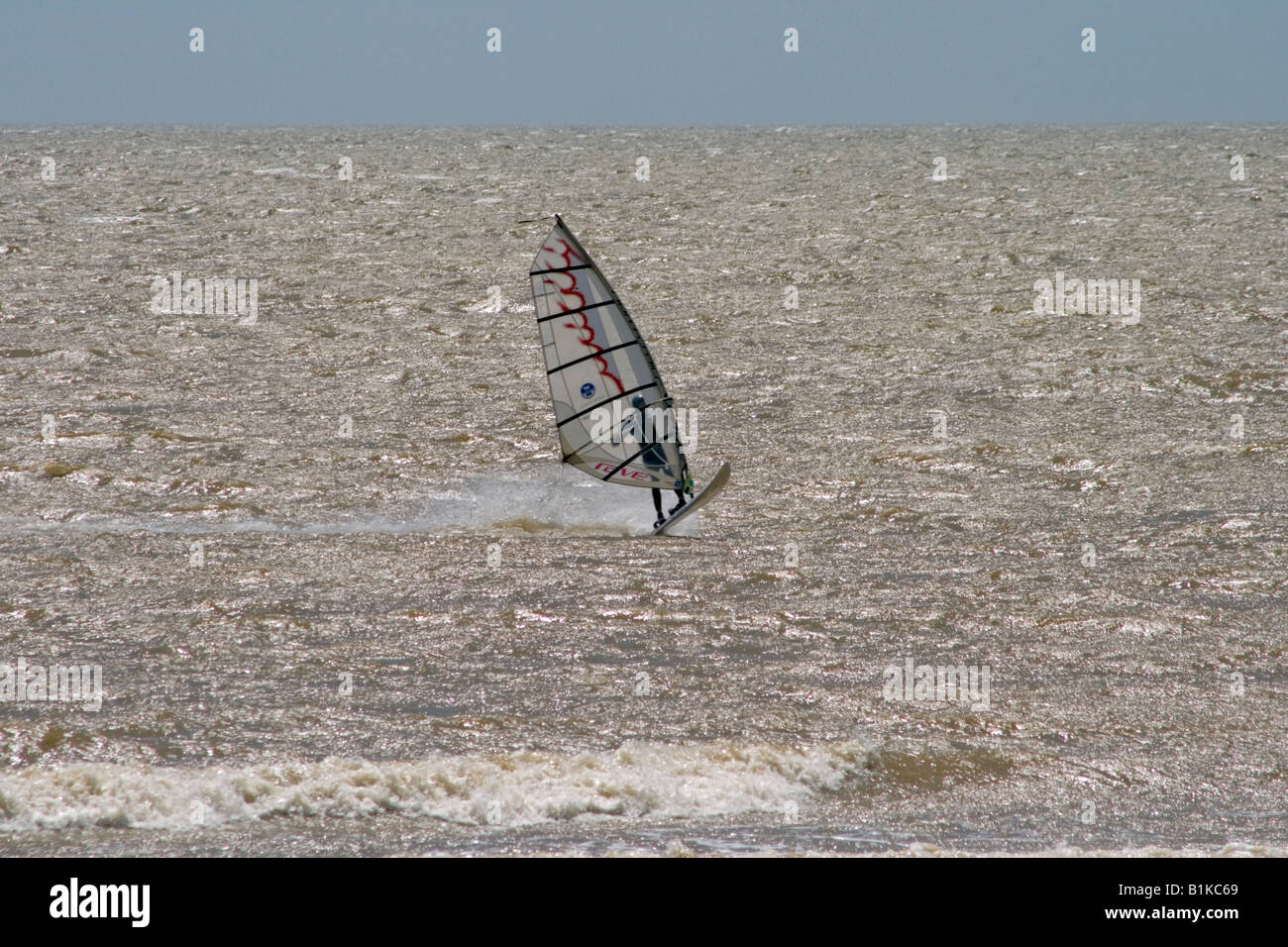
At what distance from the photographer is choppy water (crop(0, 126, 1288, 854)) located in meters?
7.10

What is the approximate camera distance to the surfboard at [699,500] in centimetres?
1192

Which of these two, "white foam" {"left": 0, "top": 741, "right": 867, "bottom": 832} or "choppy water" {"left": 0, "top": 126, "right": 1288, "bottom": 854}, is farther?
"choppy water" {"left": 0, "top": 126, "right": 1288, "bottom": 854}

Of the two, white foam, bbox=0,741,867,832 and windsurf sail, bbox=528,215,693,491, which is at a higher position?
windsurf sail, bbox=528,215,693,491

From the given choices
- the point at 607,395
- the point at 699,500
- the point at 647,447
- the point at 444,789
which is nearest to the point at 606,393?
the point at 607,395

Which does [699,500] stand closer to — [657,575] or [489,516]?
[657,575]

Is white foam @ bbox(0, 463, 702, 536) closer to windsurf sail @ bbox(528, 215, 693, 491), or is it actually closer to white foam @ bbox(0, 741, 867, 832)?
windsurf sail @ bbox(528, 215, 693, 491)

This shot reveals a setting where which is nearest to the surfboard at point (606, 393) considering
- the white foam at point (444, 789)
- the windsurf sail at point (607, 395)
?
the windsurf sail at point (607, 395)

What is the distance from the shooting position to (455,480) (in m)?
13.3

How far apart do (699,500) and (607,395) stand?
52.4 inches

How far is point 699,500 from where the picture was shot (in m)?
12.1

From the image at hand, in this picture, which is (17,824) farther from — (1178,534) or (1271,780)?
(1178,534)

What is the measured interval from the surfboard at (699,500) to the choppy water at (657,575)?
9.0 inches

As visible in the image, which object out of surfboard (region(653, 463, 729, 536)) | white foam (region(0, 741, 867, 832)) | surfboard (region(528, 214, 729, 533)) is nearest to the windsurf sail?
surfboard (region(528, 214, 729, 533))

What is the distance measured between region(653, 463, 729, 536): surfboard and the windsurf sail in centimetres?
21
